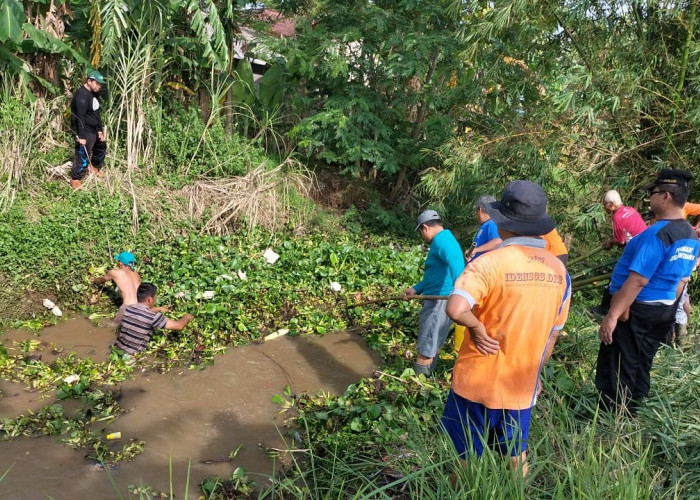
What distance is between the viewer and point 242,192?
28.2ft

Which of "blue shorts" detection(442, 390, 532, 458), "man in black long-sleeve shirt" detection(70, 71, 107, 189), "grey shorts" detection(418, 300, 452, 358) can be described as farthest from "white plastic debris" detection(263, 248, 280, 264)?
"blue shorts" detection(442, 390, 532, 458)

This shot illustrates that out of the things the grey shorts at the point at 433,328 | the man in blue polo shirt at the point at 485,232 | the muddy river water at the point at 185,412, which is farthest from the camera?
the grey shorts at the point at 433,328

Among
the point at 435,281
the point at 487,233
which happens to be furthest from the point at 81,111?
the point at 487,233

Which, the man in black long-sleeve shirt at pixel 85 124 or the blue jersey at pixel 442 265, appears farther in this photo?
the man in black long-sleeve shirt at pixel 85 124

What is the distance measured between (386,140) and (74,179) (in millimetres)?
5016

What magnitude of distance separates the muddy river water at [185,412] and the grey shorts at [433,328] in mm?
809

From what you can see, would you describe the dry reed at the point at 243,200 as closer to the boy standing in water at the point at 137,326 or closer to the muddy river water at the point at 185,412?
the muddy river water at the point at 185,412

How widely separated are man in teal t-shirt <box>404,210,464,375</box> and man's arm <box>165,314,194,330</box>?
2440 millimetres

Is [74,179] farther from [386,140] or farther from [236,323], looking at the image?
[386,140]

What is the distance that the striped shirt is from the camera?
5848mm

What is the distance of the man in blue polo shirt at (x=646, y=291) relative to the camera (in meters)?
3.83

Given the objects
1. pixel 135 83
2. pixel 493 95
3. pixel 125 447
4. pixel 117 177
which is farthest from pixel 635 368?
pixel 135 83

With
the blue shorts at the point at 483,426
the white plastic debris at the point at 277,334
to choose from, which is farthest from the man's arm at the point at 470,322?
the white plastic debris at the point at 277,334

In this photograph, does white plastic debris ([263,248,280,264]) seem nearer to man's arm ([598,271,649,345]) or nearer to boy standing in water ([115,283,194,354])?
boy standing in water ([115,283,194,354])
